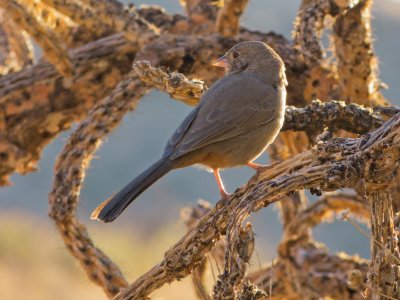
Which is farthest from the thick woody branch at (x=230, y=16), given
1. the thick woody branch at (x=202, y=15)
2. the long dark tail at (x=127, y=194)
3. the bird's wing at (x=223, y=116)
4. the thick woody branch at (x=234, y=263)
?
the thick woody branch at (x=234, y=263)

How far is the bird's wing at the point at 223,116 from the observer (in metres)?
4.43

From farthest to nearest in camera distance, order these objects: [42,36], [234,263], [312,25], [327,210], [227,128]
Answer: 1. [327,210]
2. [42,36]
3. [312,25]
4. [227,128]
5. [234,263]

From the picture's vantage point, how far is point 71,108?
655 cm

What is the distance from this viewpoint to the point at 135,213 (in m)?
20.5

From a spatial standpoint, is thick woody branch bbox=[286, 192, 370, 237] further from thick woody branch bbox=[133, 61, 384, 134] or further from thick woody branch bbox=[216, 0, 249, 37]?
thick woody branch bbox=[133, 61, 384, 134]

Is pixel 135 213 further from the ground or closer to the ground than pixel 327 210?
further from the ground

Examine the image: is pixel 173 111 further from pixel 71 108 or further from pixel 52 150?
pixel 71 108

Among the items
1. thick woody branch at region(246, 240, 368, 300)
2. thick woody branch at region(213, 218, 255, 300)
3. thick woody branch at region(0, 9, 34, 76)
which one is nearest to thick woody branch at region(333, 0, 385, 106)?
thick woody branch at region(246, 240, 368, 300)

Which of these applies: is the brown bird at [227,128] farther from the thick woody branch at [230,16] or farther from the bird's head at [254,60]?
the thick woody branch at [230,16]

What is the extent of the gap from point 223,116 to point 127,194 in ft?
2.36

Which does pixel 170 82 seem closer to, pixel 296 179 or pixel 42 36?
pixel 296 179

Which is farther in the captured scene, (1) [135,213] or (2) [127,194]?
(1) [135,213]

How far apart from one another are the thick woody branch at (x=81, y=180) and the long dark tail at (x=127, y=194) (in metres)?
1.06

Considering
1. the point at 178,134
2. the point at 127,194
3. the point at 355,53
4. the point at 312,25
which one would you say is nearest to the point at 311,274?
the point at 355,53
